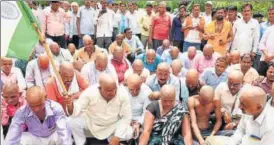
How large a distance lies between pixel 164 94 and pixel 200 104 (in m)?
0.61

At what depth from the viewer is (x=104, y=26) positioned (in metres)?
9.94

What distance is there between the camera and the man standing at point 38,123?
14.4 feet

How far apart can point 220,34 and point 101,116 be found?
12.3ft

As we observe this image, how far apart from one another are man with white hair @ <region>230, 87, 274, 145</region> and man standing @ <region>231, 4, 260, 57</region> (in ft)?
13.1

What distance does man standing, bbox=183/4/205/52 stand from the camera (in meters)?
8.92

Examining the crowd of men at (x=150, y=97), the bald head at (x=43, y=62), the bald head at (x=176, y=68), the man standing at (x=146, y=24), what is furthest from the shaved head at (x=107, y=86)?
the man standing at (x=146, y=24)

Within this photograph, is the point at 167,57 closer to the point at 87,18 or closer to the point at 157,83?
the point at 157,83

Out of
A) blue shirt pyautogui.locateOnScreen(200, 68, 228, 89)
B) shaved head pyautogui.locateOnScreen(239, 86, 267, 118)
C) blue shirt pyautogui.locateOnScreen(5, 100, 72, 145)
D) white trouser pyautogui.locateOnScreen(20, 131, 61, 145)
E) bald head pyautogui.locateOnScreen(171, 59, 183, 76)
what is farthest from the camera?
bald head pyautogui.locateOnScreen(171, 59, 183, 76)

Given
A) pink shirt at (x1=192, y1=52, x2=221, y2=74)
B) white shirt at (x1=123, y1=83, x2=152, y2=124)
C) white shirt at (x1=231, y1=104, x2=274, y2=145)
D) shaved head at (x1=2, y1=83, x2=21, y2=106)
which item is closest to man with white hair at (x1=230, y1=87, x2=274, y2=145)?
white shirt at (x1=231, y1=104, x2=274, y2=145)

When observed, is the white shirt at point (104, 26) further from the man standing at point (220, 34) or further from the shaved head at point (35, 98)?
the shaved head at point (35, 98)

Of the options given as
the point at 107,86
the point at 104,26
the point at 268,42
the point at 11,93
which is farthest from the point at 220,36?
the point at 11,93

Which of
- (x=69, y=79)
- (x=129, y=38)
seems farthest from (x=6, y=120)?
(x=129, y=38)

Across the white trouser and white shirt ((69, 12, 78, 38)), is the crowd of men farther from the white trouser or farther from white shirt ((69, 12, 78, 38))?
white shirt ((69, 12, 78, 38))

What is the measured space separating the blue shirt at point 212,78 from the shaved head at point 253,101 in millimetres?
2262
